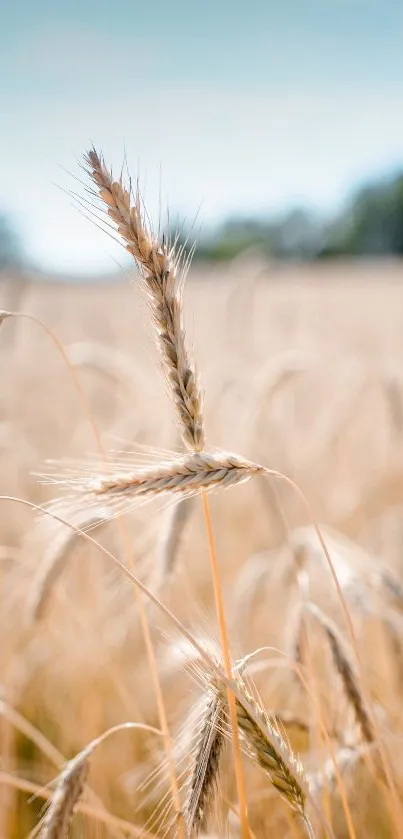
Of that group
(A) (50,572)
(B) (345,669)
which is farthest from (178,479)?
(A) (50,572)

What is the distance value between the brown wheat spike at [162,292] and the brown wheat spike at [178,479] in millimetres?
42

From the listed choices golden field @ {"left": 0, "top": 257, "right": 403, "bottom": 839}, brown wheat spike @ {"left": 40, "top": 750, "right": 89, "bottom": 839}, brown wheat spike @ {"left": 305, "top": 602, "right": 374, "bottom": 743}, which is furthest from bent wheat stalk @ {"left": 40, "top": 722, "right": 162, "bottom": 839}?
brown wheat spike @ {"left": 305, "top": 602, "right": 374, "bottom": 743}

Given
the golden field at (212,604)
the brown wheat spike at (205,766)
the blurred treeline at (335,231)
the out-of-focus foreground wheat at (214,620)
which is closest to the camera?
the brown wheat spike at (205,766)

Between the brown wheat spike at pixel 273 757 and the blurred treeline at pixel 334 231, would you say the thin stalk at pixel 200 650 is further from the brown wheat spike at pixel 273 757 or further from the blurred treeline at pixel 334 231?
the blurred treeline at pixel 334 231

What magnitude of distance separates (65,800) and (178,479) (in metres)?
0.37

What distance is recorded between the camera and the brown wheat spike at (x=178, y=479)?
719 millimetres

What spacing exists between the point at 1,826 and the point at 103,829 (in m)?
0.23

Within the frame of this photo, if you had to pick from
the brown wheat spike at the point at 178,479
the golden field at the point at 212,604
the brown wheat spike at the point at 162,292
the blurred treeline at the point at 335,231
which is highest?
the blurred treeline at the point at 335,231

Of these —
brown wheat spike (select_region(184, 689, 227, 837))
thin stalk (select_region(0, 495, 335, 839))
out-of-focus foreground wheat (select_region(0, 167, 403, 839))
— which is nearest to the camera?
thin stalk (select_region(0, 495, 335, 839))

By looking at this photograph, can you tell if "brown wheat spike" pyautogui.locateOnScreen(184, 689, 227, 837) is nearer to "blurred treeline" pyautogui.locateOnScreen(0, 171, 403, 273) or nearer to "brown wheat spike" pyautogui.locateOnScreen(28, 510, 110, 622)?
"brown wheat spike" pyautogui.locateOnScreen(28, 510, 110, 622)

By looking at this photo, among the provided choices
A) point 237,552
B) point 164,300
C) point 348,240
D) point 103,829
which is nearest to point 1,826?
point 103,829

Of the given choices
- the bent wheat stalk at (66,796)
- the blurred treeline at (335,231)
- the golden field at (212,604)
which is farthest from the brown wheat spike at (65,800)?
the blurred treeline at (335,231)

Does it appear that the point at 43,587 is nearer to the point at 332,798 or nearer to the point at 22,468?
the point at 332,798

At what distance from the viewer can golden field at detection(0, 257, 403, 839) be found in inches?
47.6
